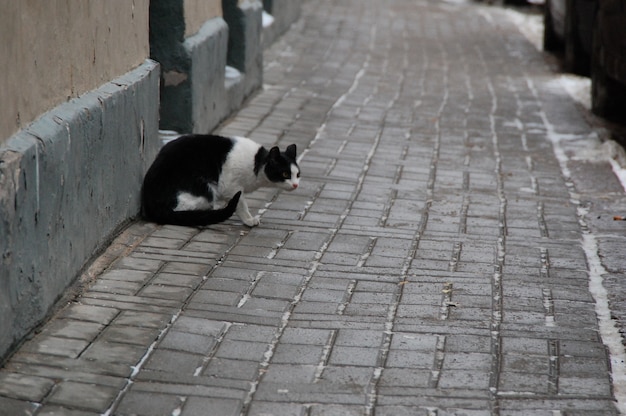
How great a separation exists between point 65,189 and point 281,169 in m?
1.88

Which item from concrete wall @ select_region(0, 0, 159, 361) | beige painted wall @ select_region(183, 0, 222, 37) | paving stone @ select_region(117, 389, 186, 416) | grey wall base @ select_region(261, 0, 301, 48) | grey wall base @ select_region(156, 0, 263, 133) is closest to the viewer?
paving stone @ select_region(117, 389, 186, 416)

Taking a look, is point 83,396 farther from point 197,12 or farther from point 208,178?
point 197,12

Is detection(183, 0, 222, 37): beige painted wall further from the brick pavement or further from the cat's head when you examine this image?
the cat's head

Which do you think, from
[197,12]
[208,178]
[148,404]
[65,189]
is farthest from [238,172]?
[148,404]

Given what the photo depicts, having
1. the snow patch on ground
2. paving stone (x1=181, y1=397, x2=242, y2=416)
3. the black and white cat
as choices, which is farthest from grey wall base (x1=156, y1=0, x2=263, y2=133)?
paving stone (x1=181, y1=397, x2=242, y2=416)

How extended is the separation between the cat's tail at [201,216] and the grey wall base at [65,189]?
26 cm

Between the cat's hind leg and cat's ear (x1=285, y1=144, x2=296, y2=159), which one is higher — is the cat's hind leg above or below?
below

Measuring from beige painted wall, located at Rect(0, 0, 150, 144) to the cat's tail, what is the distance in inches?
38.0

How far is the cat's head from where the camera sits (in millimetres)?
6410

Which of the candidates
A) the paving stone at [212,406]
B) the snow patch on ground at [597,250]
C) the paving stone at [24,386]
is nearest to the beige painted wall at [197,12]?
the snow patch on ground at [597,250]

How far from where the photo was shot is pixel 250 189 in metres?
6.54

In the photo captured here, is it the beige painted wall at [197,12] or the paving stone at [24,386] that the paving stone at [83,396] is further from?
the beige painted wall at [197,12]

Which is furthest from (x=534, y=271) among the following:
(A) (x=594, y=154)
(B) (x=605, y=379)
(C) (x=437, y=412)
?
(A) (x=594, y=154)

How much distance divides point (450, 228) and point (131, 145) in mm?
2211
